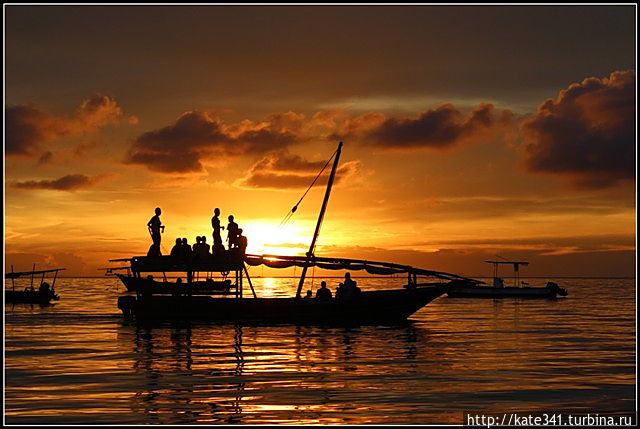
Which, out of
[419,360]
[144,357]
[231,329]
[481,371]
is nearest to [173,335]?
[231,329]

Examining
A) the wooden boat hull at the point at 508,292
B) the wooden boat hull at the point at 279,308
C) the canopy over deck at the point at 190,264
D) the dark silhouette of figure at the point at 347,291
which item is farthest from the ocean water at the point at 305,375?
the wooden boat hull at the point at 508,292

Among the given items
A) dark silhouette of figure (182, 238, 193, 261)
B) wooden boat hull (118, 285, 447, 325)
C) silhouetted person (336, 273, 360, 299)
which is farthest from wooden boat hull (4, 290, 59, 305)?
silhouetted person (336, 273, 360, 299)

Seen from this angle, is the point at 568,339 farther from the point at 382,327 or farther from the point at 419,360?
the point at 419,360

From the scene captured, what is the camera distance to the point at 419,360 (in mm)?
30516

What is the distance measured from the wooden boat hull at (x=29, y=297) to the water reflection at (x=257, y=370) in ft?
120

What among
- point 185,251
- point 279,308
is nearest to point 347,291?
point 279,308

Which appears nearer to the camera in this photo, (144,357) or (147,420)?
(147,420)

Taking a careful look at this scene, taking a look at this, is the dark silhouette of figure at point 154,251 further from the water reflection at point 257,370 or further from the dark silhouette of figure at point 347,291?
the dark silhouette of figure at point 347,291

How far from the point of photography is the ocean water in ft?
65.4

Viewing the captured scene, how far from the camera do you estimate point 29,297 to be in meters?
79.7

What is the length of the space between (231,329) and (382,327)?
8.14 metres

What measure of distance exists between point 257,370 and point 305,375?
1869mm

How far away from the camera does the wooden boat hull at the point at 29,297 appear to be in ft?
258

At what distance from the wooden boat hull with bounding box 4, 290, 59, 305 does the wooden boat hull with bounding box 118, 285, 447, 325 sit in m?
36.3
